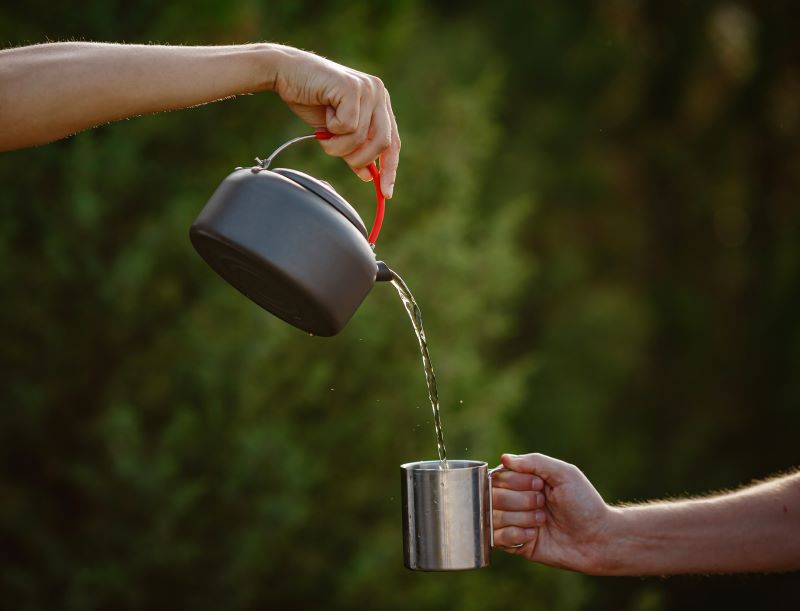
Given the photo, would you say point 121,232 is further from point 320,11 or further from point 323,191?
point 323,191

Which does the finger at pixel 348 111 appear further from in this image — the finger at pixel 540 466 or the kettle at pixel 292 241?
the finger at pixel 540 466

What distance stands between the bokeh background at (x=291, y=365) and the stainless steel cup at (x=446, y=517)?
2033 millimetres

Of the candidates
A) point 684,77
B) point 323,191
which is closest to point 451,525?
point 323,191

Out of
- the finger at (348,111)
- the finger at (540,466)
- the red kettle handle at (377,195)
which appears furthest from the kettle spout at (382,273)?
the finger at (540,466)

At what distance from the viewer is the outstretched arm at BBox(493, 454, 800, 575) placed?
220 cm

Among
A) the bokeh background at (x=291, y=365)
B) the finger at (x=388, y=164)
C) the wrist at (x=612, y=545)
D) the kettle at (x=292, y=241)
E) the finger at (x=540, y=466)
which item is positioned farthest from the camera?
the bokeh background at (x=291, y=365)

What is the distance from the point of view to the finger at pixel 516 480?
216 centimetres

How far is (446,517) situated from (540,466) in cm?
39

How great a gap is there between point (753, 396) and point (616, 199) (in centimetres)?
212

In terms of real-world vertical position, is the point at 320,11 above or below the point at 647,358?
above

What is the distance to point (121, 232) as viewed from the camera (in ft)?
13.2

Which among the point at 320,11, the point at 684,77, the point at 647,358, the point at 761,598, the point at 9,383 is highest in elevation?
the point at 684,77

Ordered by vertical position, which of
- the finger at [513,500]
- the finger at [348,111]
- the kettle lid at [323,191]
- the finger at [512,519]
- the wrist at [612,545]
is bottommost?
the wrist at [612,545]

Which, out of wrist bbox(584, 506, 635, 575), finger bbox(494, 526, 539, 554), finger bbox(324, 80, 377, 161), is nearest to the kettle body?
finger bbox(324, 80, 377, 161)
